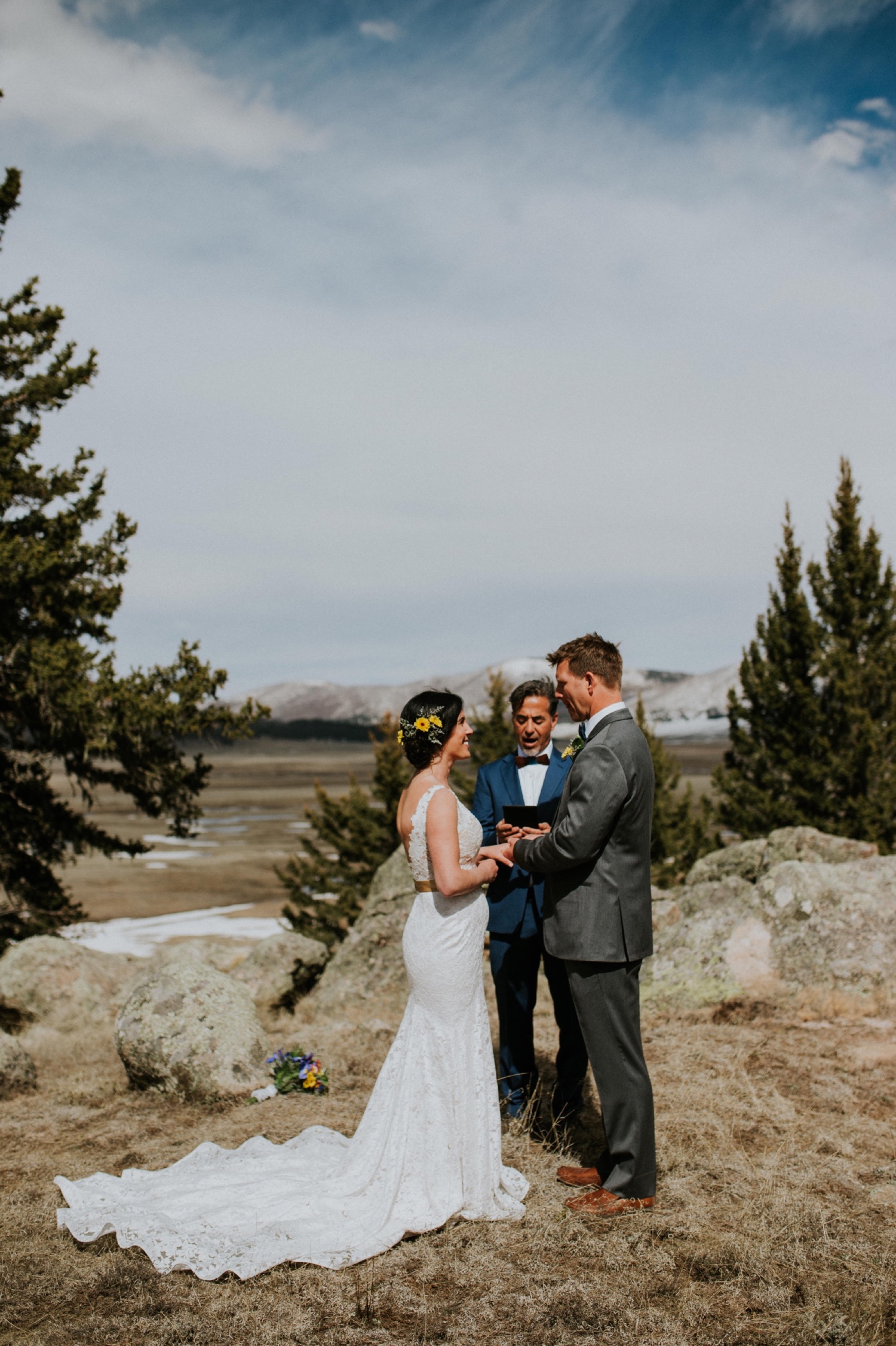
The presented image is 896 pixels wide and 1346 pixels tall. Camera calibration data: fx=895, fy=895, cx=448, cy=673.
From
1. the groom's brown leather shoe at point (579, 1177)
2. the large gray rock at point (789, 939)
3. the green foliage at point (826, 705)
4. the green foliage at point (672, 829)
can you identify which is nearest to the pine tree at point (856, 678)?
the green foliage at point (826, 705)

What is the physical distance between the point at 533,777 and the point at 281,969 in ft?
21.5

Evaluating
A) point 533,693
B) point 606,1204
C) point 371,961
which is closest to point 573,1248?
point 606,1204

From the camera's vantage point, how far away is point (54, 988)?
1003cm

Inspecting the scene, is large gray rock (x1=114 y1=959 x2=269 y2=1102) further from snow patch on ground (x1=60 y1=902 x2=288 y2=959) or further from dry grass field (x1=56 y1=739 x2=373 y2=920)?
snow patch on ground (x1=60 y1=902 x2=288 y2=959)

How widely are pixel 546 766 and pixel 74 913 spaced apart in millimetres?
12993

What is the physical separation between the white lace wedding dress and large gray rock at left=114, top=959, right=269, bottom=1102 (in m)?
1.97

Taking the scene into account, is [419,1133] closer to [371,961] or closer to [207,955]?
[371,961]

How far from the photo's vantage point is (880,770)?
21.5m

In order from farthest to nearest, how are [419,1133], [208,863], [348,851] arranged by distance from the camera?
[208,863] → [348,851] → [419,1133]

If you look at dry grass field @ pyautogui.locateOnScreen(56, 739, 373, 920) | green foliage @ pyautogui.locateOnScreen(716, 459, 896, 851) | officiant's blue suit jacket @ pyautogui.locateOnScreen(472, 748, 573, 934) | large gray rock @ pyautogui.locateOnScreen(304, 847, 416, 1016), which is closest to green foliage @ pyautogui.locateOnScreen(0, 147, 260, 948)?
dry grass field @ pyautogui.locateOnScreen(56, 739, 373, 920)

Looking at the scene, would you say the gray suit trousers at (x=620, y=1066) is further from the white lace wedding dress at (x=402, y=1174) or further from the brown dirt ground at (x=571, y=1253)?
the white lace wedding dress at (x=402, y=1174)

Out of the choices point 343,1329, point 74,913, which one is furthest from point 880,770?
point 343,1329

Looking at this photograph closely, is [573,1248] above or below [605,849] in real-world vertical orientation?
below

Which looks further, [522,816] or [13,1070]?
[13,1070]
